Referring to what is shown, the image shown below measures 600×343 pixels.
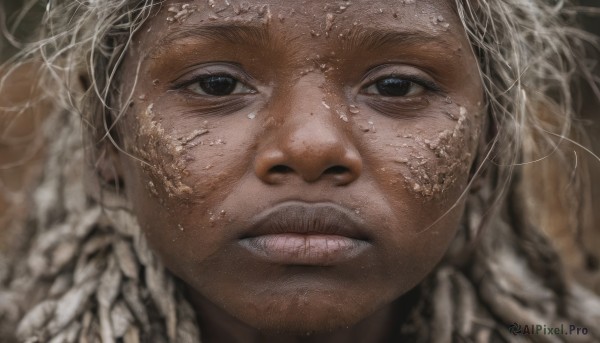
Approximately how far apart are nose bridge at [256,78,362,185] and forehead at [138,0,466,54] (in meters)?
0.12

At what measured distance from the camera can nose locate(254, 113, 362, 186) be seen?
1.61m

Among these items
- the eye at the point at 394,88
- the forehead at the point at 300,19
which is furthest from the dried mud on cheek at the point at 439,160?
the forehead at the point at 300,19

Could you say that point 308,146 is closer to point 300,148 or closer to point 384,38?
point 300,148

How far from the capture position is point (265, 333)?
1.94 metres

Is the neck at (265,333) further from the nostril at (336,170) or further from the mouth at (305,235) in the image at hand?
the nostril at (336,170)

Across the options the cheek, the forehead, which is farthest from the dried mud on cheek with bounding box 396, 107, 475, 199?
the forehead

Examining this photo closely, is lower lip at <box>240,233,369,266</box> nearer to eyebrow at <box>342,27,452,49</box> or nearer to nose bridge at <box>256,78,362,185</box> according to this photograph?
nose bridge at <box>256,78,362,185</box>

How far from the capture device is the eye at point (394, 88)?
5.84 feet

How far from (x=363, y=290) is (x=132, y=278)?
2.04 ft

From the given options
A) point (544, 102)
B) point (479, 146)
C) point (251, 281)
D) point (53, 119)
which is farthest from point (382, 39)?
point (53, 119)

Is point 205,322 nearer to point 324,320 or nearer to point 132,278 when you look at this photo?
point 132,278

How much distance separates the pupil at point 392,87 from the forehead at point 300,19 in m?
0.10

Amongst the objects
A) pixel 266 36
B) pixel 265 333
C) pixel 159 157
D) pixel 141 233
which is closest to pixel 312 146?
pixel 266 36

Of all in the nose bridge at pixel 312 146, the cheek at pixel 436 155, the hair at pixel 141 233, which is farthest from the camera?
the hair at pixel 141 233
